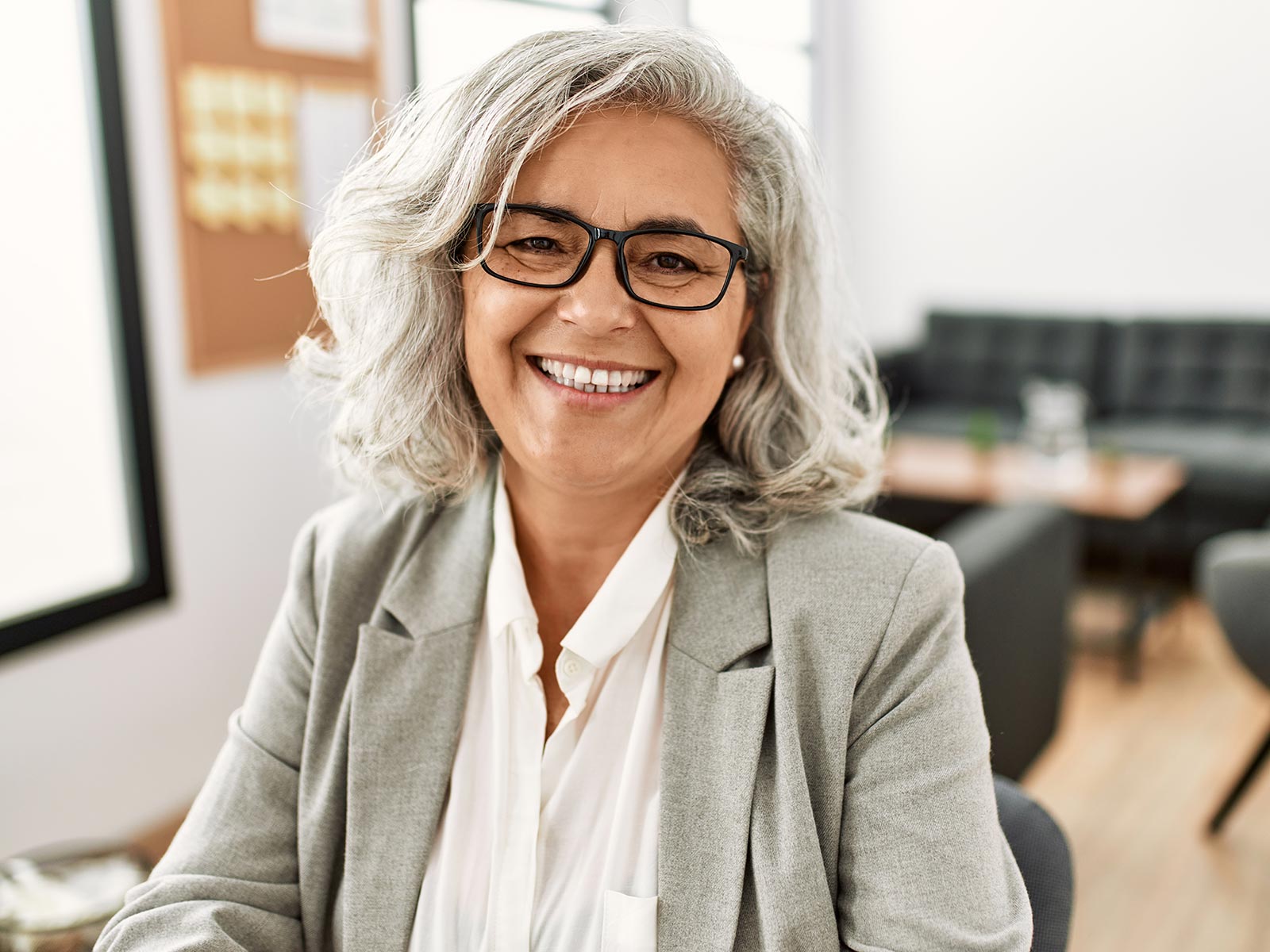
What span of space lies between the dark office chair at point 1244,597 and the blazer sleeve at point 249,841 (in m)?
1.98

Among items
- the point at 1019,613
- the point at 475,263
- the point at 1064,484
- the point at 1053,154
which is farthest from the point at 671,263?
the point at 1053,154

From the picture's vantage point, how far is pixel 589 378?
1057 mm

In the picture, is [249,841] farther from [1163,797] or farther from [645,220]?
[1163,797]

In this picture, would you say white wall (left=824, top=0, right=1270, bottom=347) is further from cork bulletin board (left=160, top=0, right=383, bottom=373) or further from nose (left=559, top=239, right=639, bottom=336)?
nose (left=559, top=239, right=639, bottom=336)

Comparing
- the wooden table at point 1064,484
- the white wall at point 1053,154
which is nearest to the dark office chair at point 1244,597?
the wooden table at point 1064,484

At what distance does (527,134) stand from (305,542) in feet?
1.65

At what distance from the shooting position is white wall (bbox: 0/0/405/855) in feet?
8.00

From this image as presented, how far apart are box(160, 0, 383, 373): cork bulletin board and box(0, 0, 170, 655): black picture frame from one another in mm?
146

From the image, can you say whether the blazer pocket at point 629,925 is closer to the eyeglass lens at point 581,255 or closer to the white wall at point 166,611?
the eyeglass lens at point 581,255

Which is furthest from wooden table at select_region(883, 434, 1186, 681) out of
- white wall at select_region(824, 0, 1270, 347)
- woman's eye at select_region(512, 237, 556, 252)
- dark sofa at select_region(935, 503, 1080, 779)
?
woman's eye at select_region(512, 237, 556, 252)

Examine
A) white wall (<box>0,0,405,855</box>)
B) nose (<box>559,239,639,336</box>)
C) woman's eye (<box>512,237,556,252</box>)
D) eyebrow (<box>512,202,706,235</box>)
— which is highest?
eyebrow (<box>512,202,706,235</box>)

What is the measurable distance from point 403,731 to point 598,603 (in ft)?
0.76

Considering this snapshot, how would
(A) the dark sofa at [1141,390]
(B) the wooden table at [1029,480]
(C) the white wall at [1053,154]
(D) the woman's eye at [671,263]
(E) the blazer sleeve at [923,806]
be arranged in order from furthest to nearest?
1. (C) the white wall at [1053,154]
2. (A) the dark sofa at [1141,390]
3. (B) the wooden table at [1029,480]
4. (D) the woman's eye at [671,263]
5. (E) the blazer sleeve at [923,806]

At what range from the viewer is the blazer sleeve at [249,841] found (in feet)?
3.44
